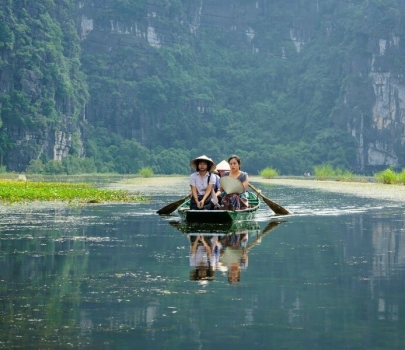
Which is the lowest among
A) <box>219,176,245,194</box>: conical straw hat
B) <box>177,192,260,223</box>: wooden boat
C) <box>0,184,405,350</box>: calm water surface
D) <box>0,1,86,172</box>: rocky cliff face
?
<box>0,184,405,350</box>: calm water surface

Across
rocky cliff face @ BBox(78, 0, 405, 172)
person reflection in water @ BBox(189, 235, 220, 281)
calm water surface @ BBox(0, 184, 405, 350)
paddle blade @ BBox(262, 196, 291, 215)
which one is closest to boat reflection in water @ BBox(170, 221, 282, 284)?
person reflection in water @ BBox(189, 235, 220, 281)

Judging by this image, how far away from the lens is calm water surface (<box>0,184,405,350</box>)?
6863 mm

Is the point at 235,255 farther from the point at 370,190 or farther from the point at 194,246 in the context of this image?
the point at 370,190

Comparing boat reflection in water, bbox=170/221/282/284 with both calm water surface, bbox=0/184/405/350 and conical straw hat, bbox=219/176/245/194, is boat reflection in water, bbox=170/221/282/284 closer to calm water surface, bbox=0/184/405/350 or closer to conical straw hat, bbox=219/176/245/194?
calm water surface, bbox=0/184/405/350

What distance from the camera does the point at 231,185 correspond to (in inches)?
704

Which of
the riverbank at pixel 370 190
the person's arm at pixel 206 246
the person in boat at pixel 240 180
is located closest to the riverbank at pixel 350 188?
the riverbank at pixel 370 190

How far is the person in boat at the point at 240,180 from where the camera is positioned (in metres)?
17.8

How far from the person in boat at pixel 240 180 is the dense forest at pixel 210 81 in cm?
8266

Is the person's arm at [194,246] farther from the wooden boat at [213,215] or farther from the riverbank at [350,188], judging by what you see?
the riverbank at [350,188]

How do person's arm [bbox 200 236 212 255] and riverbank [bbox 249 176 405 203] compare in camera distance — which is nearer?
person's arm [bbox 200 236 212 255]

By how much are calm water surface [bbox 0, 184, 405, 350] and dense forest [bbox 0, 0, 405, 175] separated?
87.5m

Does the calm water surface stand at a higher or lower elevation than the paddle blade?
lower

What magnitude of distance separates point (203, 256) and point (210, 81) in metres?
142

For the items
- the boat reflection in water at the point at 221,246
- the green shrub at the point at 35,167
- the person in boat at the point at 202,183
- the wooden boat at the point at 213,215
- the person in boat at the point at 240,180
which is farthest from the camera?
the green shrub at the point at 35,167
